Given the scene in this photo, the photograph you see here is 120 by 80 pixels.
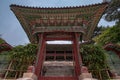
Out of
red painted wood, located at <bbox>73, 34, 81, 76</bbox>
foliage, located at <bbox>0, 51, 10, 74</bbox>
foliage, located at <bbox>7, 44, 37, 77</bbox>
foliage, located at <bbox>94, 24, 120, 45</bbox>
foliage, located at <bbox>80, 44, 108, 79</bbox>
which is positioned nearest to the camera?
red painted wood, located at <bbox>73, 34, 81, 76</bbox>

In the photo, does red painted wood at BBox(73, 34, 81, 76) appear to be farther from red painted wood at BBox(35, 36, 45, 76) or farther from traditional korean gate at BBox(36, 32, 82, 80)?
red painted wood at BBox(35, 36, 45, 76)

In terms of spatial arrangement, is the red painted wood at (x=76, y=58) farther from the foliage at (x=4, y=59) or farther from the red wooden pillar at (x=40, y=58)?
the foliage at (x=4, y=59)

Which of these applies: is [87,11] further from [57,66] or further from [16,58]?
[16,58]

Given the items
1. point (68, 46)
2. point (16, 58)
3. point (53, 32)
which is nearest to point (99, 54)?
point (68, 46)

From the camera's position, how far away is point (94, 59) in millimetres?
9219

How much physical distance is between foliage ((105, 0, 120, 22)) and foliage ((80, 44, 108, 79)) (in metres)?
8.25

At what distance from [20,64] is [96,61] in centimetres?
458

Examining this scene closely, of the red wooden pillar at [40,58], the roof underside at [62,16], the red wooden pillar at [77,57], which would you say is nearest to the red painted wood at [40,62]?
the red wooden pillar at [40,58]

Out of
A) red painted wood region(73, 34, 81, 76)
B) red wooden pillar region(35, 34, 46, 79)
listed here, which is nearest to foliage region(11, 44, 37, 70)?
red wooden pillar region(35, 34, 46, 79)

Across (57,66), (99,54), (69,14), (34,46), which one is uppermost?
(69,14)

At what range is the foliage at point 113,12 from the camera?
16.4m

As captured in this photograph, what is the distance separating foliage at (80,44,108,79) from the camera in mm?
8455

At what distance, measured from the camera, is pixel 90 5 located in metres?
8.48

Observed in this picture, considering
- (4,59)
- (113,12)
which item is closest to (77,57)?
(4,59)
